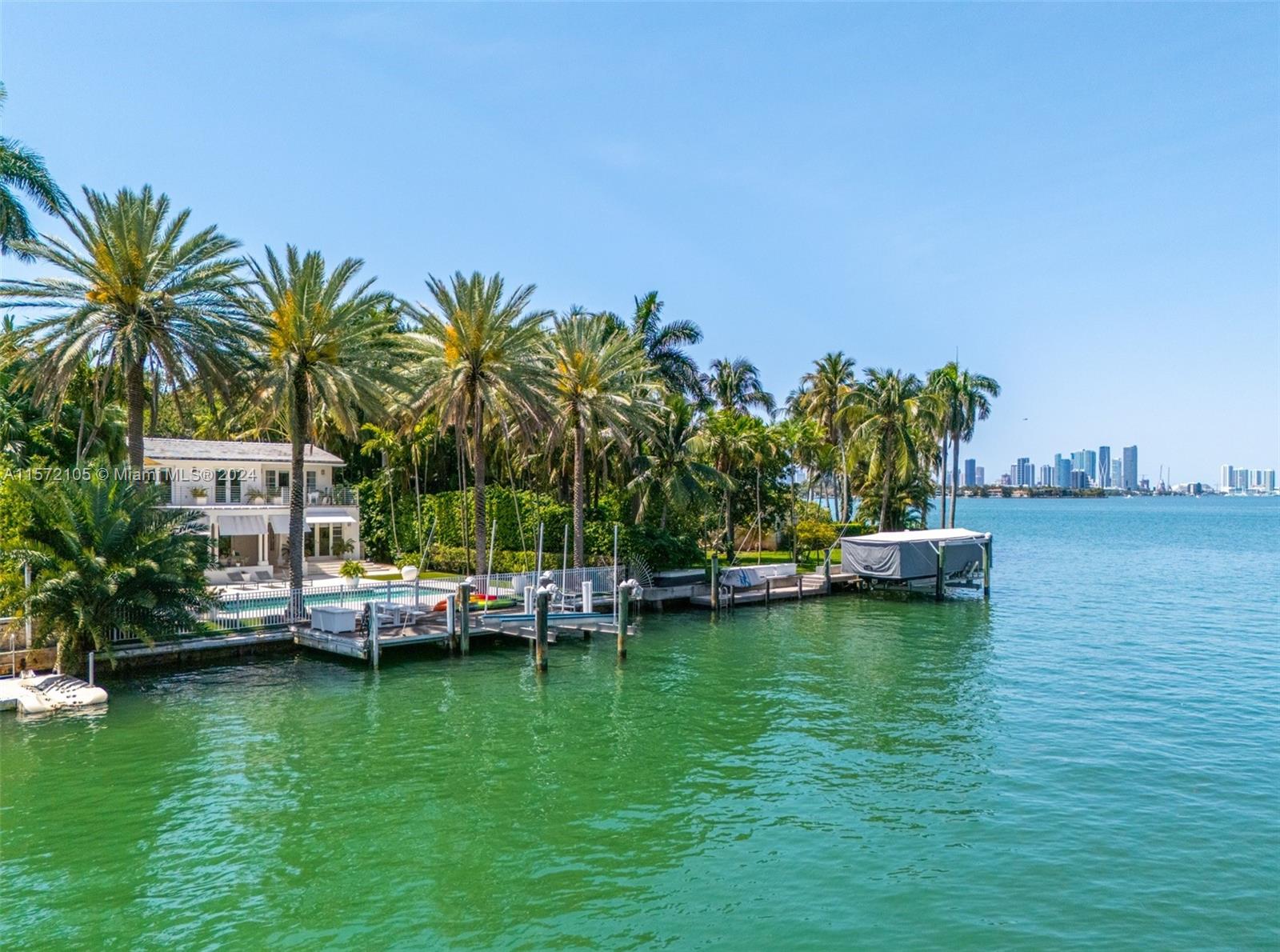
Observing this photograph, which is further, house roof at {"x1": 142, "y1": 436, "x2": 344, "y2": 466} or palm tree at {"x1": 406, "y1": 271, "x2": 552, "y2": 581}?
house roof at {"x1": 142, "y1": 436, "x2": 344, "y2": 466}

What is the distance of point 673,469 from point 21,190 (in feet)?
94.5

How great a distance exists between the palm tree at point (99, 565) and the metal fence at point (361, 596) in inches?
35.7

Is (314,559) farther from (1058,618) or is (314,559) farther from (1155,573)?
(1155,573)

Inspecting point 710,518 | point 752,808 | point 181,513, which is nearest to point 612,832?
point 752,808

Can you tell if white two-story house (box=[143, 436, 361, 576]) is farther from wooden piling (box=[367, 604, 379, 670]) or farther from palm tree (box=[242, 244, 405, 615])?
wooden piling (box=[367, 604, 379, 670])

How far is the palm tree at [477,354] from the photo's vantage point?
117 feet

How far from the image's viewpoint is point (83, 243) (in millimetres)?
27797

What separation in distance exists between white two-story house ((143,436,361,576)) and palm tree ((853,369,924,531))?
34.8 metres

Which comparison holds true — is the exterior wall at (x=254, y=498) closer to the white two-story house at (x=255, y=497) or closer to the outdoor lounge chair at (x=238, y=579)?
the white two-story house at (x=255, y=497)

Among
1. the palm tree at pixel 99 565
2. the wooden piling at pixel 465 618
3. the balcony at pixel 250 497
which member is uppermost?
the balcony at pixel 250 497

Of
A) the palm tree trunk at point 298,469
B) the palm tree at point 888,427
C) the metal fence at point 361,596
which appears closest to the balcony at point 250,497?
the metal fence at point 361,596

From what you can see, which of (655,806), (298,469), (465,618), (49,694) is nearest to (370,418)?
(298,469)

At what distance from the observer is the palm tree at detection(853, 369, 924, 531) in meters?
61.6

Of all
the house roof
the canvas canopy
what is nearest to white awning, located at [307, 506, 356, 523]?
the house roof
